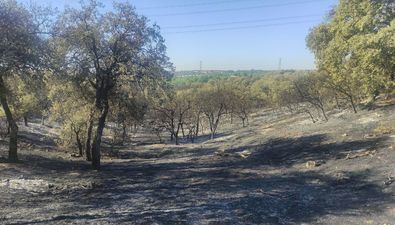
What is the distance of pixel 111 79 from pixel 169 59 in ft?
13.9

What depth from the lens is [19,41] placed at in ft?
65.7

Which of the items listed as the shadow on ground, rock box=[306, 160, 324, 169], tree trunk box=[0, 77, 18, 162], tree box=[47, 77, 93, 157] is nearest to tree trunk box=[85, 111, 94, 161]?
tree box=[47, 77, 93, 157]

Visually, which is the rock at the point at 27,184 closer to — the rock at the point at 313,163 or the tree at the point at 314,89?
the rock at the point at 313,163

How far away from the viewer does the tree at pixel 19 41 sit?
19.7 meters

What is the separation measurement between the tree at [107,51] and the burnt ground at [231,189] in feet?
20.1

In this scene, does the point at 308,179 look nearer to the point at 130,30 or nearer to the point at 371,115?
the point at 130,30

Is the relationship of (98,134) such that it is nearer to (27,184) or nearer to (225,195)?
(27,184)

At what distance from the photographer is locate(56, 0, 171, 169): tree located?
2789 cm

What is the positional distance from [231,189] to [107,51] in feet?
43.4

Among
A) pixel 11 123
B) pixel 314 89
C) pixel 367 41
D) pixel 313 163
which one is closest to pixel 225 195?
pixel 313 163

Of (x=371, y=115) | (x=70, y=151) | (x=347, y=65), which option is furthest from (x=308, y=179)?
(x=70, y=151)

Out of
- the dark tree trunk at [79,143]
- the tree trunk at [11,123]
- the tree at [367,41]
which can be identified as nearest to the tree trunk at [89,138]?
the tree trunk at [11,123]

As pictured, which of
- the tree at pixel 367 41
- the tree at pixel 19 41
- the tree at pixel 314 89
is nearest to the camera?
the tree at pixel 19 41

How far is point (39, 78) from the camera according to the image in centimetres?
2384
